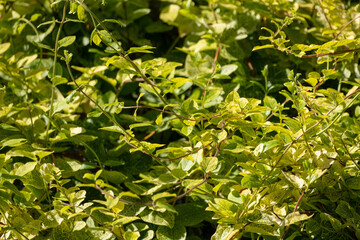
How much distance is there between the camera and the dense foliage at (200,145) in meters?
0.92

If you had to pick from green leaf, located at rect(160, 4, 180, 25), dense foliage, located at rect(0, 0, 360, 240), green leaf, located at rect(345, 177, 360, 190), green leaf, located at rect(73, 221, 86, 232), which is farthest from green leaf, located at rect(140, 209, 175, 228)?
green leaf, located at rect(160, 4, 180, 25)

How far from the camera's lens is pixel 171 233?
3.31 ft

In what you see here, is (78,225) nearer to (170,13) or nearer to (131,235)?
(131,235)

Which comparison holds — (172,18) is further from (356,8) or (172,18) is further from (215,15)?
(356,8)

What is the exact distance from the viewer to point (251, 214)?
2.95 ft

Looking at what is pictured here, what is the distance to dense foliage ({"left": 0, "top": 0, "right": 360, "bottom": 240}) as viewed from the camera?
0.92 metres

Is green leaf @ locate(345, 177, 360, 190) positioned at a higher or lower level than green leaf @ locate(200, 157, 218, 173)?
lower

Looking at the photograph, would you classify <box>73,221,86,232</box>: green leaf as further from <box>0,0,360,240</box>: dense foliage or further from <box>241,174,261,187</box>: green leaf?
<box>241,174,261,187</box>: green leaf

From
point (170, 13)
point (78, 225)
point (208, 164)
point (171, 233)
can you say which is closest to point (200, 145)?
point (208, 164)

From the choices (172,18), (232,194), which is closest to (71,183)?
(232,194)

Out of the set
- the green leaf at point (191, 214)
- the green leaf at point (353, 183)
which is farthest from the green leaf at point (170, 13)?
the green leaf at point (353, 183)

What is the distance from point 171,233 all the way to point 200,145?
212 millimetres

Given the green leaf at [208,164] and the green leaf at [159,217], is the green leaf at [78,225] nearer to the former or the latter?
the green leaf at [159,217]

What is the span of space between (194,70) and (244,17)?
312 millimetres
